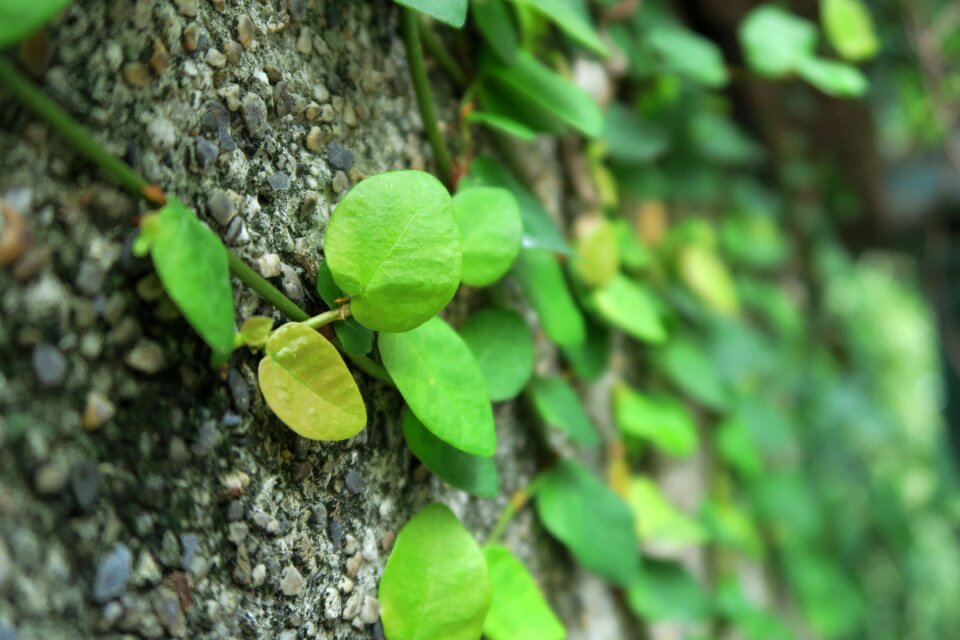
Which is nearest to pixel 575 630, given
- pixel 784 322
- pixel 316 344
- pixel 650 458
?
pixel 650 458

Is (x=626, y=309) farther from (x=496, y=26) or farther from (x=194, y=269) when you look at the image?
(x=194, y=269)

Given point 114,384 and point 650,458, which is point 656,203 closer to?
point 650,458

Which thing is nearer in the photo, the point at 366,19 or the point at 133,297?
the point at 133,297

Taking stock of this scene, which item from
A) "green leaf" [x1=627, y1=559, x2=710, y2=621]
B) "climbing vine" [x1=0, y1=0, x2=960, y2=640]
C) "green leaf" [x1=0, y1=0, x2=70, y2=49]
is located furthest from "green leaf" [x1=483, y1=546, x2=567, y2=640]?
"green leaf" [x1=0, y1=0, x2=70, y2=49]

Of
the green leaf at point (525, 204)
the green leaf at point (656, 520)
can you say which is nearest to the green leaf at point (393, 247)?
the green leaf at point (525, 204)

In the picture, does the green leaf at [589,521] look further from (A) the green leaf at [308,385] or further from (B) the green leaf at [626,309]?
(A) the green leaf at [308,385]

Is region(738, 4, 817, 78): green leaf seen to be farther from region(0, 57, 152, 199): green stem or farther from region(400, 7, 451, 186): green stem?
region(0, 57, 152, 199): green stem
